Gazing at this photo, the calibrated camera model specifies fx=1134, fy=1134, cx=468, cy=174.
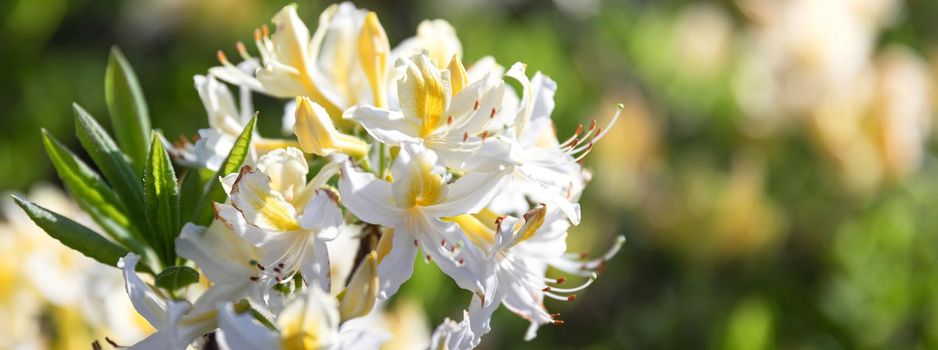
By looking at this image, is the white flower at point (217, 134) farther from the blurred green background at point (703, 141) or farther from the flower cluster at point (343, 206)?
the blurred green background at point (703, 141)

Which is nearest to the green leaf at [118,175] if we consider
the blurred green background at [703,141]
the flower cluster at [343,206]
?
the flower cluster at [343,206]

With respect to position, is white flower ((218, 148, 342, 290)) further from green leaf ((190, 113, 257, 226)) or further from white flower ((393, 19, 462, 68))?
white flower ((393, 19, 462, 68))

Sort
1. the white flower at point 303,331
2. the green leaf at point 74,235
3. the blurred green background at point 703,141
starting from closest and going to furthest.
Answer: the white flower at point 303,331 < the green leaf at point 74,235 < the blurred green background at point 703,141

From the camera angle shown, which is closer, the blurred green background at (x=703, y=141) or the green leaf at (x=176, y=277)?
the green leaf at (x=176, y=277)

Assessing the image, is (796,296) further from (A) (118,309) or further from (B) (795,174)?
(A) (118,309)

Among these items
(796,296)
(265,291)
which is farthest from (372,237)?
(796,296)

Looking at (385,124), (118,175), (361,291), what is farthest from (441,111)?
(118,175)

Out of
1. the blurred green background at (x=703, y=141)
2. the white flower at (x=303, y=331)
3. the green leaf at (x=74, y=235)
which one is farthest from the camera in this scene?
the blurred green background at (x=703, y=141)
